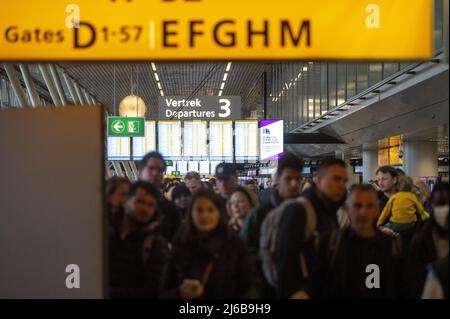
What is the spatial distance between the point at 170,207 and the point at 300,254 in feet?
2.92

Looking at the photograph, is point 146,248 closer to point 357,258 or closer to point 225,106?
point 357,258

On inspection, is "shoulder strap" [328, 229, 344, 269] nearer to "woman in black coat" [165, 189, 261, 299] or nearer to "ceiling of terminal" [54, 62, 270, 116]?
"woman in black coat" [165, 189, 261, 299]

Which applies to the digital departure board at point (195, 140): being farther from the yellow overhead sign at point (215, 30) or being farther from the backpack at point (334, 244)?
the backpack at point (334, 244)

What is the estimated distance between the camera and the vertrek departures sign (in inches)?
586

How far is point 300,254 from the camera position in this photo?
2.90 metres

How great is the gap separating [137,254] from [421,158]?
196 inches

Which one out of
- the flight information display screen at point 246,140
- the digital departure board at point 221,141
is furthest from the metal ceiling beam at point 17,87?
the flight information display screen at point 246,140

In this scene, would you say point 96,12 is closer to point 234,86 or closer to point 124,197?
point 124,197

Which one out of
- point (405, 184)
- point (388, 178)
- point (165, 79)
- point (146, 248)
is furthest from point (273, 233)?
point (165, 79)

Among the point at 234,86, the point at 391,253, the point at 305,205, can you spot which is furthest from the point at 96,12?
the point at 234,86

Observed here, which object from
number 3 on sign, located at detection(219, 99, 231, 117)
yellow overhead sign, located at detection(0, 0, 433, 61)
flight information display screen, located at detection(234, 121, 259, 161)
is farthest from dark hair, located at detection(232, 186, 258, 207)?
flight information display screen, located at detection(234, 121, 259, 161)

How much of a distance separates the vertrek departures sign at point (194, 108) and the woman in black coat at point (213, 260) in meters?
11.7

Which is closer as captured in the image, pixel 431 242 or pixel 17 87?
pixel 431 242

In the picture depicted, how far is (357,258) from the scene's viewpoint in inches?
118
